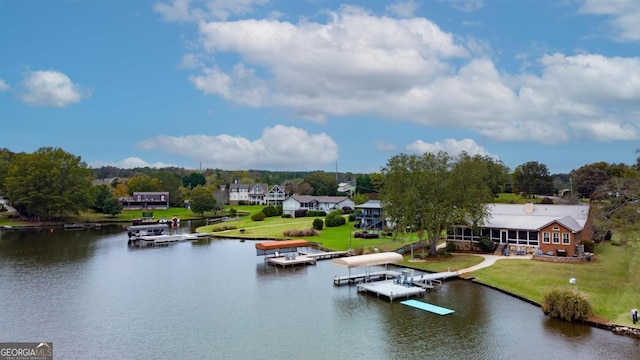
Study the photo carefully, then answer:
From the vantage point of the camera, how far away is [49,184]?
9362 cm

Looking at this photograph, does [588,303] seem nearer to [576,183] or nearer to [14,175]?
[576,183]

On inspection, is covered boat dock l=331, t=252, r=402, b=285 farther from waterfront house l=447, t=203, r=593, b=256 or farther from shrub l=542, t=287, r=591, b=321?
shrub l=542, t=287, r=591, b=321

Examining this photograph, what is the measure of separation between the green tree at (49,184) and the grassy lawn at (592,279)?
82446mm

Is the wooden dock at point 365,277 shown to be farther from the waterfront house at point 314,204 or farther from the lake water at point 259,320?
the waterfront house at point 314,204

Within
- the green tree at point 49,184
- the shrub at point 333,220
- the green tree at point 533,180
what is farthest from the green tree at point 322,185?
the shrub at point 333,220

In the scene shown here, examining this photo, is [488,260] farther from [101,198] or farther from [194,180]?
[194,180]

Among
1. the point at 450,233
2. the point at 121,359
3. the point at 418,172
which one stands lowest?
the point at 121,359

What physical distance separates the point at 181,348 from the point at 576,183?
10502 centimetres

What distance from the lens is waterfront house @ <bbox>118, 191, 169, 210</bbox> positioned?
408 feet

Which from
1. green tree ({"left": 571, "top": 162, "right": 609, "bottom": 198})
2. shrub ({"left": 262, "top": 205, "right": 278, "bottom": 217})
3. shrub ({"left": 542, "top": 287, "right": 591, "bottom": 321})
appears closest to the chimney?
shrub ({"left": 542, "top": 287, "right": 591, "bottom": 321})

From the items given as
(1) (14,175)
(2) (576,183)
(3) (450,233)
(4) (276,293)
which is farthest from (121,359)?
(2) (576,183)

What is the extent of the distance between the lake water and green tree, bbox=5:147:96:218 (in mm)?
52607

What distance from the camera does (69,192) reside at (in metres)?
94.8

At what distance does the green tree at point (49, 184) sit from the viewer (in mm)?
91938
